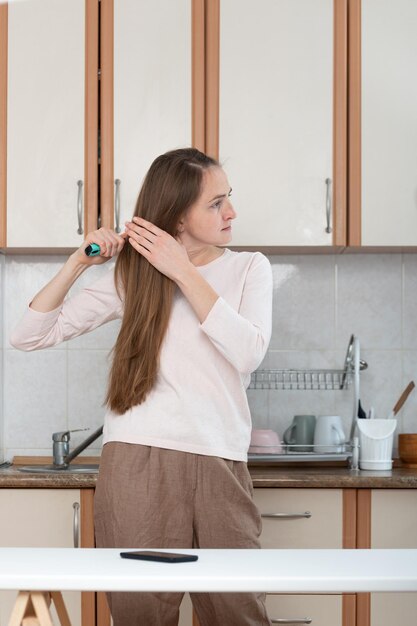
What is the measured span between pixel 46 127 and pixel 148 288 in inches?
43.2

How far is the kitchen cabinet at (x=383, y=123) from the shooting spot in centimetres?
300

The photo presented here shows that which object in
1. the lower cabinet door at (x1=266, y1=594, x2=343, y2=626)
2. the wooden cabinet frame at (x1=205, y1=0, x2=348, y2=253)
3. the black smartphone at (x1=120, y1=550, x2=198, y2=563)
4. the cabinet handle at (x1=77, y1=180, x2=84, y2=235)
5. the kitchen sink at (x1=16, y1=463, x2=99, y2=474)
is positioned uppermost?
the wooden cabinet frame at (x1=205, y1=0, x2=348, y2=253)

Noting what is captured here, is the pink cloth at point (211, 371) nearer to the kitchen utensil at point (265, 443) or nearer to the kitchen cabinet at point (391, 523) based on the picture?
the kitchen cabinet at point (391, 523)

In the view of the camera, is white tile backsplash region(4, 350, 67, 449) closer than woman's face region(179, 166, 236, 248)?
No

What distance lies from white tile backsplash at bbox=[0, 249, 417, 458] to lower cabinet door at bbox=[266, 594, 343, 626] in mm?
707

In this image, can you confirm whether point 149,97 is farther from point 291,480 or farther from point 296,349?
point 291,480

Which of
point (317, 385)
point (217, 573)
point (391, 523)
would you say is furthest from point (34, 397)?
point (217, 573)

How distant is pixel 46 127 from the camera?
3.03 metres

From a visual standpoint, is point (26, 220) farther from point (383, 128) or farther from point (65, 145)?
point (383, 128)

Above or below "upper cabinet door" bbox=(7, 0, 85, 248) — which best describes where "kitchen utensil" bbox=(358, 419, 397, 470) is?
below

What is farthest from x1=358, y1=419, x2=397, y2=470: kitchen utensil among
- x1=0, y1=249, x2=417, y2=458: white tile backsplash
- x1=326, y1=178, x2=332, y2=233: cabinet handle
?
x1=326, y1=178, x2=332, y2=233: cabinet handle

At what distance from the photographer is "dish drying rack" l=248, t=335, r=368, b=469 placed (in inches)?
117

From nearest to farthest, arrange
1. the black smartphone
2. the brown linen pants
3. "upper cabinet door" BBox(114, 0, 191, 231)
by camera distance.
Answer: the black smartphone
the brown linen pants
"upper cabinet door" BBox(114, 0, 191, 231)

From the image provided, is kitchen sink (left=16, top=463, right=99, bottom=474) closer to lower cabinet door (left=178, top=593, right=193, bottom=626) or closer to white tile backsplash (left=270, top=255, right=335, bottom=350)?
lower cabinet door (left=178, top=593, right=193, bottom=626)
